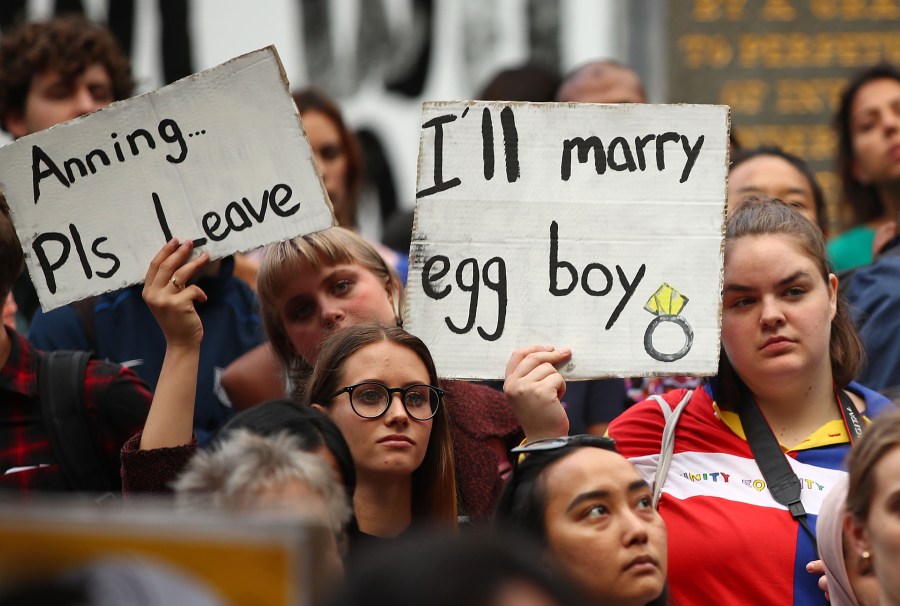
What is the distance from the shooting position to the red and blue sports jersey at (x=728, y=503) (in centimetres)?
308

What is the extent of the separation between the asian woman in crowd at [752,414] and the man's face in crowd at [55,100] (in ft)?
6.52

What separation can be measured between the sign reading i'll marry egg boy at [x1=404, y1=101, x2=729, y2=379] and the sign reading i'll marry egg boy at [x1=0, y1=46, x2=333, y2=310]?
0.30m

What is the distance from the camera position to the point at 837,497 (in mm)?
2824

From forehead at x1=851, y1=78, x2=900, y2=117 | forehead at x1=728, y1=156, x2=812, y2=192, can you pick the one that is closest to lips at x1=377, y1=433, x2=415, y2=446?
forehead at x1=728, y1=156, x2=812, y2=192

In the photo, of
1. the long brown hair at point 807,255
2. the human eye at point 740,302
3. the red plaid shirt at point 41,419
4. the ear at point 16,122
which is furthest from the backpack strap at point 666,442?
the ear at point 16,122

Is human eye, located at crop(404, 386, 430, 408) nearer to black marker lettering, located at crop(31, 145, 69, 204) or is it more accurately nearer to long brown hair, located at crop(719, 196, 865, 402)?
long brown hair, located at crop(719, 196, 865, 402)

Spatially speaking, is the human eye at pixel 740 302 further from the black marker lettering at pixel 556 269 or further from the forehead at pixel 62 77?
the forehead at pixel 62 77

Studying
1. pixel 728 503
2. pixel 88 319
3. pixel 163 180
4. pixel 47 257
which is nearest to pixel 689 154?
pixel 728 503

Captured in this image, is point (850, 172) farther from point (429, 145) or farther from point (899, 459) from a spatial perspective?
point (899, 459)

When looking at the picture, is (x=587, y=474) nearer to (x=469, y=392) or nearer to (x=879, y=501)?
(x=879, y=501)

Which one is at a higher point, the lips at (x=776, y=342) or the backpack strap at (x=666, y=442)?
the lips at (x=776, y=342)

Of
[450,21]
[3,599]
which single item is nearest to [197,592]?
[3,599]

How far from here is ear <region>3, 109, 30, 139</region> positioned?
461 cm

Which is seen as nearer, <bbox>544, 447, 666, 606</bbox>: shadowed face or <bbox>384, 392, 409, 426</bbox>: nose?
<bbox>544, 447, 666, 606</bbox>: shadowed face
